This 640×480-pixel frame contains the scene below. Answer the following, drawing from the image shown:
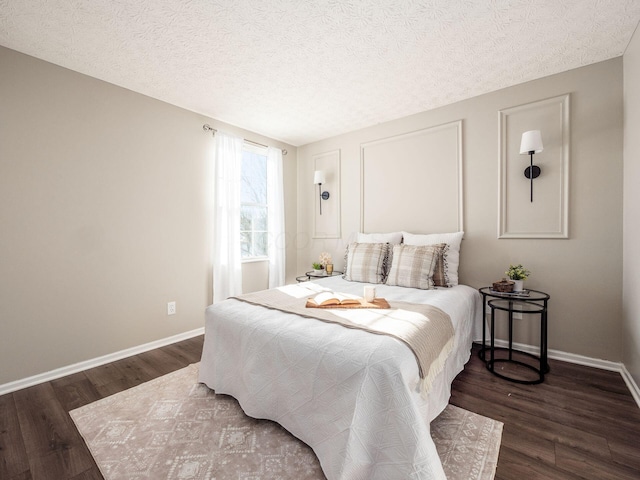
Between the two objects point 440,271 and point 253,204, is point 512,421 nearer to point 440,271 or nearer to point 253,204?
point 440,271

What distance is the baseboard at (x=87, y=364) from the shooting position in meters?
2.10

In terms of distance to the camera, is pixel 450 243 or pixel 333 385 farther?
pixel 450 243

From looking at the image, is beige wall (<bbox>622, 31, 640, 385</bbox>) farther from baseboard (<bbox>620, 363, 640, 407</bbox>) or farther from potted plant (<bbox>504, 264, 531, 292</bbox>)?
potted plant (<bbox>504, 264, 531, 292</bbox>)

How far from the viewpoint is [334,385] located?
133 centimetres

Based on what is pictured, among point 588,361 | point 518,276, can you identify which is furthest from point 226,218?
point 588,361

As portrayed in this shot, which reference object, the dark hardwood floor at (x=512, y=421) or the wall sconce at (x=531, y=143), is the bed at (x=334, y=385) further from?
the wall sconce at (x=531, y=143)

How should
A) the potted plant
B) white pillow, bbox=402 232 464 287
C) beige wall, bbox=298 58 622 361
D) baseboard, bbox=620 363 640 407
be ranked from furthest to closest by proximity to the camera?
white pillow, bbox=402 232 464 287, the potted plant, beige wall, bbox=298 58 622 361, baseboard, bbox=620 363 640 407

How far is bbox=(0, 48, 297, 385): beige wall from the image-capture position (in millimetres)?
2127

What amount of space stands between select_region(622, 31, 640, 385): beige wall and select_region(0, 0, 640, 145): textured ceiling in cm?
28

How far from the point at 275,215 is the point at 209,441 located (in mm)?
2889

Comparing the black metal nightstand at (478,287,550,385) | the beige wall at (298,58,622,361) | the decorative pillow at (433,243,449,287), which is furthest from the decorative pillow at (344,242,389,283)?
the black metal nightstand at (478,287,550,385)

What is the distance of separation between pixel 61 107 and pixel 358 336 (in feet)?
9.54

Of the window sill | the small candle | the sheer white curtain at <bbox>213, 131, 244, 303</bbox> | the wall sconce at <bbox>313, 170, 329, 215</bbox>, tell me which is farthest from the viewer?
the wall sconce at <bbox>313, 170, 329, 215</bbox>

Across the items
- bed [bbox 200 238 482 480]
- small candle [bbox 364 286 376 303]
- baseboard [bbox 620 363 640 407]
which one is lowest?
baseboard [bbox 620 363 640 407]
